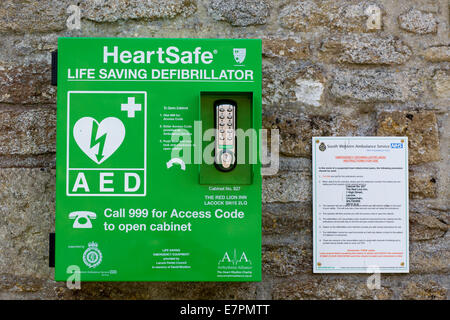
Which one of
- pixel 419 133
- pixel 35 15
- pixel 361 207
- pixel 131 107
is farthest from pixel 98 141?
pixel 419 133

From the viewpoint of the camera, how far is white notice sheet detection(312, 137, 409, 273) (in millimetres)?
2236

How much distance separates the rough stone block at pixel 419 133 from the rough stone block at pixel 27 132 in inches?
61.4

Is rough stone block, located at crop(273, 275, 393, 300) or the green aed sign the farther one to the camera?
rough stone block, located at crop(273, 275, 393, 300)

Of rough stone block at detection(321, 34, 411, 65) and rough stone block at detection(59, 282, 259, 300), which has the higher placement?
rough stone block at detection(321, 34, 411, 65)

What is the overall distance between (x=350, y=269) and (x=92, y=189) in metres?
1.23

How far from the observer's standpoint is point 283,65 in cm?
230

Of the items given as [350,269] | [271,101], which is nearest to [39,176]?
[271,101]

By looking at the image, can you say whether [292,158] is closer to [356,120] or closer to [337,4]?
[356,120]

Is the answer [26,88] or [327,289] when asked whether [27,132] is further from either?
[327,289]

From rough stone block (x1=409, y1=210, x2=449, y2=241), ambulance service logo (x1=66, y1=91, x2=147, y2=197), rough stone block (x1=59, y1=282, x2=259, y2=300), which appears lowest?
rough stone block (x1=59, y1=282, x2=259, y2=300)

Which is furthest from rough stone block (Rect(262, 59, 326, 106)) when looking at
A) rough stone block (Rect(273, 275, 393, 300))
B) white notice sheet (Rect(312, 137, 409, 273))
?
rough stone block (Rect(273, 275, 393, 300))

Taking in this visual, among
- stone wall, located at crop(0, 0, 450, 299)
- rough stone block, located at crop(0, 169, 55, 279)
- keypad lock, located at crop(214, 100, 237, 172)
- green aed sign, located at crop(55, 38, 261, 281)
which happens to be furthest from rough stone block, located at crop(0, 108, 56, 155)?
keypad lock, located at crop(214, 100, 237, 172)

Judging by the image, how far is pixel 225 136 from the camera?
1950mm

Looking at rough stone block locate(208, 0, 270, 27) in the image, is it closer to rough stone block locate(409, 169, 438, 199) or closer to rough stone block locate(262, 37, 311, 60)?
→ rough stone block locate(262, 37, 311, 60)
